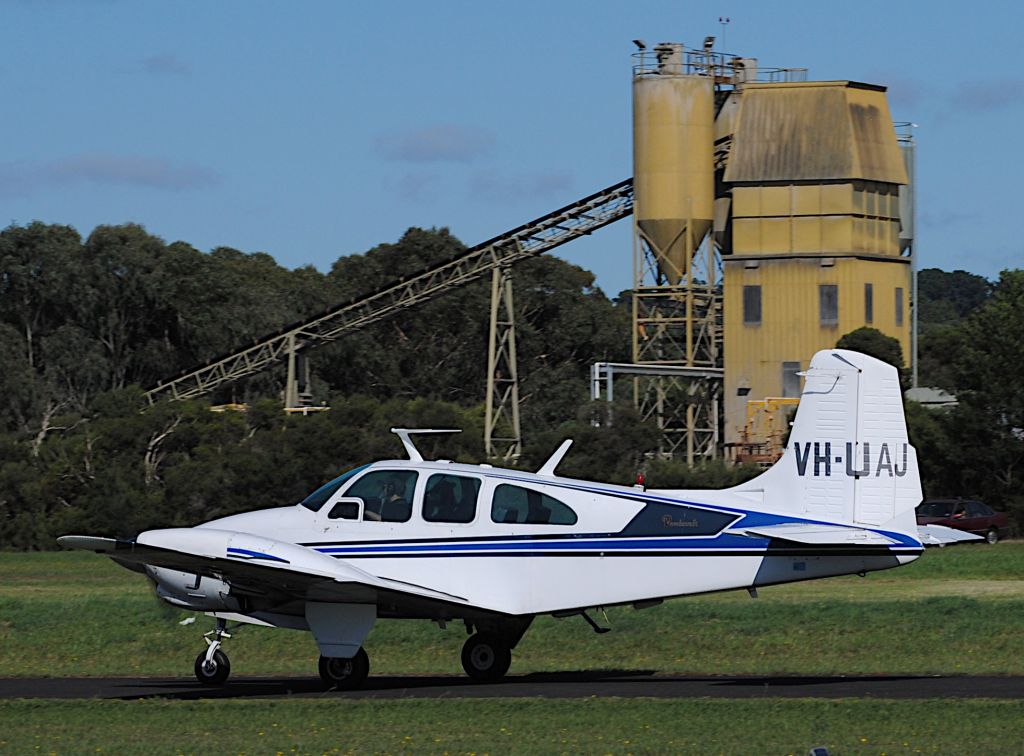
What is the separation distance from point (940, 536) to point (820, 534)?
71.6 inches

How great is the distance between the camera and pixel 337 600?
1694 centimetres

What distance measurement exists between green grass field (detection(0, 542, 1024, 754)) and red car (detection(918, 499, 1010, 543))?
468 inches

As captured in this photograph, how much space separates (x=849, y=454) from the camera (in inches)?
671

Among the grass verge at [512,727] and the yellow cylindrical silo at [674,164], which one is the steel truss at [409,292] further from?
the grass verge at [512,727]

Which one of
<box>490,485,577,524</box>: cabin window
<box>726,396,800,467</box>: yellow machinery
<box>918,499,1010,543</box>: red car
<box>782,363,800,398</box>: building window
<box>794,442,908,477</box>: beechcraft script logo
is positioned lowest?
<box>918,499,1010,543</box>: red car

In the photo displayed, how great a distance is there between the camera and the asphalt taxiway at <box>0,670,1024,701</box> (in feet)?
53.3

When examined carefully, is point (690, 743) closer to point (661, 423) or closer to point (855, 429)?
point (855, 429)

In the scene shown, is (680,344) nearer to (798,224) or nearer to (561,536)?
(798,224)

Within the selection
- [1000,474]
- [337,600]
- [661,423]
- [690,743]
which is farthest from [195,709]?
[661,423]

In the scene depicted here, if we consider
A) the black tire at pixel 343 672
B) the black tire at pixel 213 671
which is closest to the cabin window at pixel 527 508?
the black tire at pixel 343 672

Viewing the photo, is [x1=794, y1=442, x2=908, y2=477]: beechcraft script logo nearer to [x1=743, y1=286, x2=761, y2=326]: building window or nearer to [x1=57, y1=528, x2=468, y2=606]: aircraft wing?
[x1=57, y1=528, x2=468, y2=606]: aircraft wing

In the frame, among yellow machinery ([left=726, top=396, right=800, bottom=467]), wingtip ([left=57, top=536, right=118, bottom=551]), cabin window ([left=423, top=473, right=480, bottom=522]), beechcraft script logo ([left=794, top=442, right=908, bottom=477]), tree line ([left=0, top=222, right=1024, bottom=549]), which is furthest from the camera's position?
yellow machinery ([left=726, top=396, right=800, bottom=467])

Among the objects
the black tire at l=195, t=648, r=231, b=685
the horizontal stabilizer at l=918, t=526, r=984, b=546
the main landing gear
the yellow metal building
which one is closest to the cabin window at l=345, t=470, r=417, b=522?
the main landing gear

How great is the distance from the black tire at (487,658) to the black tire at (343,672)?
111 cm
